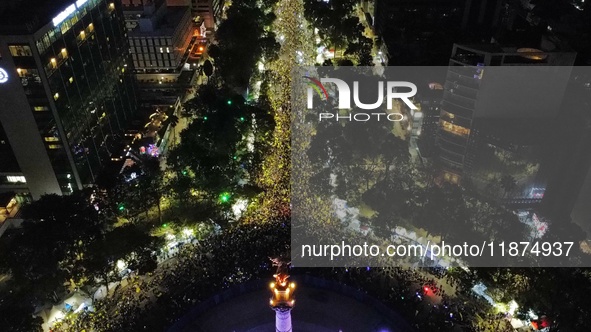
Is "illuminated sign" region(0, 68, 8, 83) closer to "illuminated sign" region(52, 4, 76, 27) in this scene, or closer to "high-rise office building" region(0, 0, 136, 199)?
"high-rise office building" region(0, 0, 136, 199)

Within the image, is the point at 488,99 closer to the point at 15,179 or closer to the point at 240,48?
the point at 240,48

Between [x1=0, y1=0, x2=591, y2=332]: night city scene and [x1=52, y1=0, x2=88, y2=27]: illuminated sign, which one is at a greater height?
[x1=52, y1=0, x2=88, y2=27]: illuminated sign

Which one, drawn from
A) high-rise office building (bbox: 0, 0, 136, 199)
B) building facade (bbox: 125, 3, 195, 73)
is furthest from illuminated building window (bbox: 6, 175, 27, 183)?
building facade (bbox: 125, 3, 195, 73)

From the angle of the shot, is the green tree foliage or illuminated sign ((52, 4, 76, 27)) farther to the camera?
the green tree foliage

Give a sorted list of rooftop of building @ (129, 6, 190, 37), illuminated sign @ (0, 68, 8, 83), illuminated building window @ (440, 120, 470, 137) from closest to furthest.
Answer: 1. illuminated sign @ (0, 68, 8, 83)
2. illuminated building window @ (440, 120, 470, 137)
3. rooftop of building @ (129, 6, 190, 37)

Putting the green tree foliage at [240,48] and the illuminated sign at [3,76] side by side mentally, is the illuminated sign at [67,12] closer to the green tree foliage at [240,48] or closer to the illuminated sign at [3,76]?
the illuminated sign at [3,76]

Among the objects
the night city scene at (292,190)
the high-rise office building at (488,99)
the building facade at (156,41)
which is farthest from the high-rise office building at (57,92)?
the high-rise office building at (488,99)

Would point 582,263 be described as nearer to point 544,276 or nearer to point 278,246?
point 544,276
